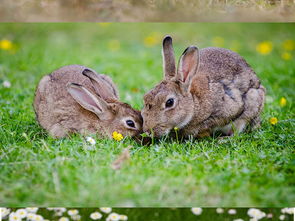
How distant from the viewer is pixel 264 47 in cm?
561

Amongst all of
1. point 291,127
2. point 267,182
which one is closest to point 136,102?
point 291,127

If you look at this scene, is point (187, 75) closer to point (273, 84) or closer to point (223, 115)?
point (223, 115)

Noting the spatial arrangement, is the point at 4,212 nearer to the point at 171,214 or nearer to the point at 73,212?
the point at 73,212

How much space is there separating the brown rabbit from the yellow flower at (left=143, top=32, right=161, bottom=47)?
2.11m

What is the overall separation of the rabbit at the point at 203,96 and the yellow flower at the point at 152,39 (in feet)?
6.75

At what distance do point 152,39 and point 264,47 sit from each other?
1.40 meters

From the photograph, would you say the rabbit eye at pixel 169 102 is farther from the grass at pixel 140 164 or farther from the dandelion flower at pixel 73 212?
the dandelion flower at pixel 73 212

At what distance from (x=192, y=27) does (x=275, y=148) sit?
2509mm

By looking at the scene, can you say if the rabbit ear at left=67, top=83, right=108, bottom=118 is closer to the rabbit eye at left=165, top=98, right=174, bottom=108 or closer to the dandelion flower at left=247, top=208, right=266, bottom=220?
the rabbit eye at left=165, top=98, right=174, bottom=108

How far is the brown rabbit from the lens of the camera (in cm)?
359

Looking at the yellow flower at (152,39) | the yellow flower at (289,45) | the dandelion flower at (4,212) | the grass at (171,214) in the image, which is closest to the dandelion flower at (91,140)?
the grass at (171,214)

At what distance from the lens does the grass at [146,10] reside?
9.89 ft

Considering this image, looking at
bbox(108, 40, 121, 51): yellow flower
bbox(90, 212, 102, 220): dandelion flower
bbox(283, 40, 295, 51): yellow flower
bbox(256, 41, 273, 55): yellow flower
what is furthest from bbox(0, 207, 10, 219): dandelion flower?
bbox(283, 40, 295, 51): yellow flower

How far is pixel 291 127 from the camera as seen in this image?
11.8 ft
